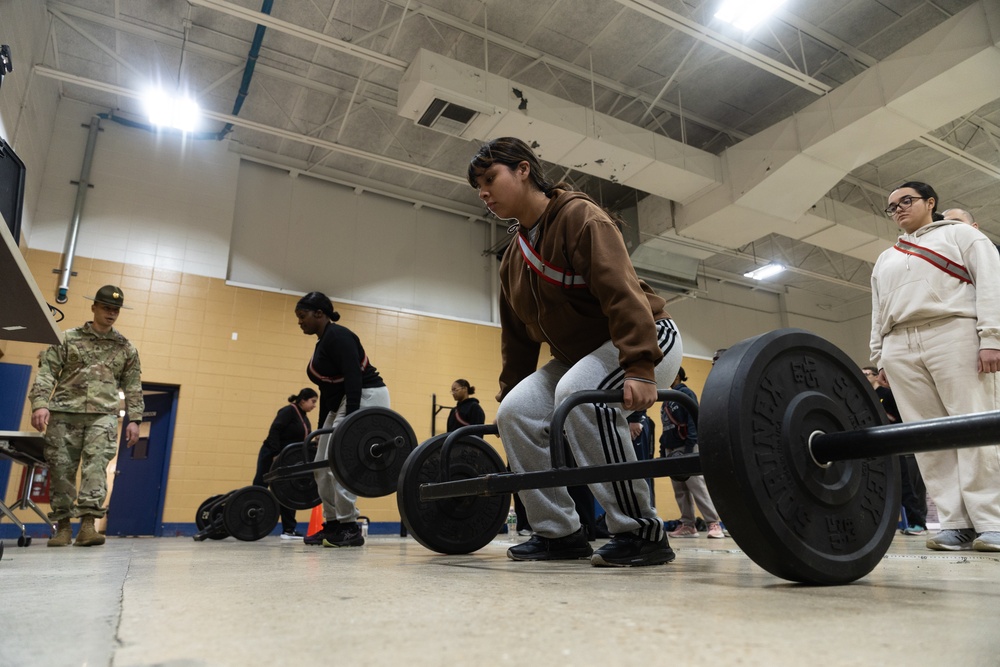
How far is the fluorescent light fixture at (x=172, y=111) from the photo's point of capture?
21.9 ft

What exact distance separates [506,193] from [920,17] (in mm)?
7458

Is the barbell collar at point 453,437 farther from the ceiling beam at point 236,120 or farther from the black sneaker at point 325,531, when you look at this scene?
the ceiling beam at point 236,120

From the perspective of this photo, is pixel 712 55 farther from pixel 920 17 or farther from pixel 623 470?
pixel 623 470

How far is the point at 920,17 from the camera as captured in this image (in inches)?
275

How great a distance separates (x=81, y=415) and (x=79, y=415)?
1cm

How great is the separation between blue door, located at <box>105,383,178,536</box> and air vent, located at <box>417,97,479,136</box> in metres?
4.48

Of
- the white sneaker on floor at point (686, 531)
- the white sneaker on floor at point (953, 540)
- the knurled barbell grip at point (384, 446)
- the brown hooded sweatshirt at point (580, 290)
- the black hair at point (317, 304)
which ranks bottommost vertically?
the white sneaker on floor at point (686, 531)

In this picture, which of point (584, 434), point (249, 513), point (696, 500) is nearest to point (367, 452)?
point (584, 434)

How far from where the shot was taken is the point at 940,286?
2529mm

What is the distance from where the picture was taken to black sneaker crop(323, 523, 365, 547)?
3348mm

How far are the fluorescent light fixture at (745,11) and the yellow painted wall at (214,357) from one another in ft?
19.0

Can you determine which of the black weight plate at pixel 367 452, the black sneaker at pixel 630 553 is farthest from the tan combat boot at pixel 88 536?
the black sneaker at pixel 630 553

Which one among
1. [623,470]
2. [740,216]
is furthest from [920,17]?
[623,470]

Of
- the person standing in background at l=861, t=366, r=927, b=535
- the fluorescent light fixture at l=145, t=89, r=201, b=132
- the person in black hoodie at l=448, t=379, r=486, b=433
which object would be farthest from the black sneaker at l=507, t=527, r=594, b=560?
the fluorescent light fixture at l=145, t=89, r=201, b=132
